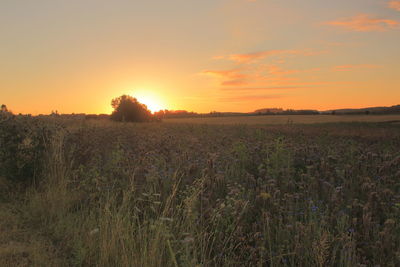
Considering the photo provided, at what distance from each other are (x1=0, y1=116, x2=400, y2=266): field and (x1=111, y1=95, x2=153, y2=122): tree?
2825 cm

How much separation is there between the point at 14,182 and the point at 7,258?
12.7 ft

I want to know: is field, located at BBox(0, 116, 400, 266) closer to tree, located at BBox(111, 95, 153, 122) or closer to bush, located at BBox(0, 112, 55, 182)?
bush, located at BBox(0, 112, 55, 182)

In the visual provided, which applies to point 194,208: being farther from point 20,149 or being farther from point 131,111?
point 131,111

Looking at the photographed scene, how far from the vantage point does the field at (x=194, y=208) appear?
3689 mm

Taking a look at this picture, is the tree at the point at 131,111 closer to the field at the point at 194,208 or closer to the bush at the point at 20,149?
the field at the point at 194,208

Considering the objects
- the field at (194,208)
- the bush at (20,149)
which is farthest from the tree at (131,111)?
the bush at (20,149)

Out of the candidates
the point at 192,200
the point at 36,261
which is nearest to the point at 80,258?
the point at 36,261

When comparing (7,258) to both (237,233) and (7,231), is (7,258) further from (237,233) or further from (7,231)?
(237,233)

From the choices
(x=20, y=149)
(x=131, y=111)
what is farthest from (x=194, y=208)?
(x=131, y=111)

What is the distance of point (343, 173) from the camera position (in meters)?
5.52

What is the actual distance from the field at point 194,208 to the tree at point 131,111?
28253 millimetres

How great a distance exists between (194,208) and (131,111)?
1338 inches

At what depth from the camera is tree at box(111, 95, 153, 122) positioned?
37.2 meters

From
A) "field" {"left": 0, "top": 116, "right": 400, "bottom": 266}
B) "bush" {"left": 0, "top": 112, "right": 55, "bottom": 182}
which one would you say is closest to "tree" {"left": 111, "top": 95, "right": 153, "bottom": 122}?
"field" {"left": 0, "top": 116, "right": 400, "bottom": 266}
